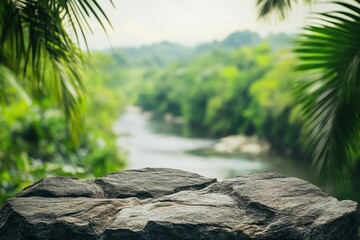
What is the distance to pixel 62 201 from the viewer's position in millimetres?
2863

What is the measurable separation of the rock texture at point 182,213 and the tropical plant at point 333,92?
4.97ft

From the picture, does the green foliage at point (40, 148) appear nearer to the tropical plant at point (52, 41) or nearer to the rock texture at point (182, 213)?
the tropical plant at point (52, 41)

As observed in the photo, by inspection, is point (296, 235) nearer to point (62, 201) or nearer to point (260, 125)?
point (62, 201)

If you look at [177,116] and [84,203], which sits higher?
[84,203]

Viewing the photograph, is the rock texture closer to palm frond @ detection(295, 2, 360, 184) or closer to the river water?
palm frond @ detection(295, 2, 360, 184)

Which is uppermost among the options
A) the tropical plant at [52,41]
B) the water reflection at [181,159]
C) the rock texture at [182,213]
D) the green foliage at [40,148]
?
the tropical plant at [52,41]

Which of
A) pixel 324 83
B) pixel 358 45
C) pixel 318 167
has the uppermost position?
pixel 358 45

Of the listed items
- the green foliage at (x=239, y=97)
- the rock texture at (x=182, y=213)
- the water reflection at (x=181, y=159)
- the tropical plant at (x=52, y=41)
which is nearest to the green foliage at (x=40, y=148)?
the tropical plant at (x=52, y=41)

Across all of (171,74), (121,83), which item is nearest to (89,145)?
(171,74)

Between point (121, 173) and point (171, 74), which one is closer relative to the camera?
point (121, 173)

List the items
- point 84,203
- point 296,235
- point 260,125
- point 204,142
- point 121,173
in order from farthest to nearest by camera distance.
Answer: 1. point 204,142
2. point 260,125
3. point 121,173
4. point 84,203
5. point 296,235

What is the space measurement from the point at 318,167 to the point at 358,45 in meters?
1.11

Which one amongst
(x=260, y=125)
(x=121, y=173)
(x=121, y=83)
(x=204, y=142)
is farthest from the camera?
(x=121, y=83)

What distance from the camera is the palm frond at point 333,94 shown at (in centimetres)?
426
